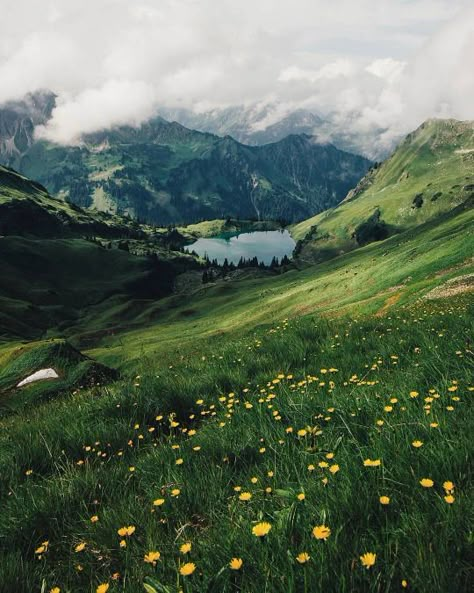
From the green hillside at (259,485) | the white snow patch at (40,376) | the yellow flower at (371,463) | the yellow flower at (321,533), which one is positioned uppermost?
the yellow flower at (321,533)

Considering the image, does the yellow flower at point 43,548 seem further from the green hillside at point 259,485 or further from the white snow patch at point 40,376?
the white snow patch at point 40,376

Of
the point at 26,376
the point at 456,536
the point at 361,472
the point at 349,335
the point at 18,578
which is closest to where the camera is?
the point at 456,536

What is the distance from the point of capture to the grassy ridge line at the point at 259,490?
2947 mm

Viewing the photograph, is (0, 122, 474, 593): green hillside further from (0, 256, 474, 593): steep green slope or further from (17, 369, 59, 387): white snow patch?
(17, 369, 59, 387): white snow patch

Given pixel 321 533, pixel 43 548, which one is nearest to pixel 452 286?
pixel 321 533

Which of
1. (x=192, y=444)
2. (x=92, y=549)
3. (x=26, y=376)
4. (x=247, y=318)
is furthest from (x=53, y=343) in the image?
(x=247, y=318)

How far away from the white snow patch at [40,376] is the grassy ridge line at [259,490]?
36.8ft

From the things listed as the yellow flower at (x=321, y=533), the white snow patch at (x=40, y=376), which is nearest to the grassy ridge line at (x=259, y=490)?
the yellow flower at (x=321, y=533)

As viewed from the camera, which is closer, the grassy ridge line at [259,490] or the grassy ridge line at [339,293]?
the grassy ridge line at [259,490]

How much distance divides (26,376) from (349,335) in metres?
14.7

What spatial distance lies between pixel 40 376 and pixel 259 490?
17.4 meters

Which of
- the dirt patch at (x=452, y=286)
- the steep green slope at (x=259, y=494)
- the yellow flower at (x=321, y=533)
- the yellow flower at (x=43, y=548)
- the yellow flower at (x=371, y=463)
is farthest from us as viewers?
the dirt patch at (x=452, y=286)

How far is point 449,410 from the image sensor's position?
504cm

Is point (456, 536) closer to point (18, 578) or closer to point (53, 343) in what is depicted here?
point (18, 578)
